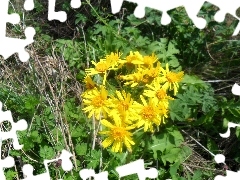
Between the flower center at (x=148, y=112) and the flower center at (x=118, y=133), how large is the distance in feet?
0.31

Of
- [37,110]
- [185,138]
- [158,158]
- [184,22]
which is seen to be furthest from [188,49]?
[37,110]

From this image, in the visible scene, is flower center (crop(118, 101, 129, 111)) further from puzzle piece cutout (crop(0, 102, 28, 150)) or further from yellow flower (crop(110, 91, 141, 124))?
puzzle piece cutout (crop(0, 102, 28, 150))

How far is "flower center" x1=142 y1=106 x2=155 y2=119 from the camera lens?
189 cm

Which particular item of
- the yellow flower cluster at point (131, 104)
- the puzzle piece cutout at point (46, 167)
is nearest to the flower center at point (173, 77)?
the yellow flower cluster at point (131, 104)

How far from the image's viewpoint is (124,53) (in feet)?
7.98

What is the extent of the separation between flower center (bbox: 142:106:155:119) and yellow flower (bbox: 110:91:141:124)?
3 centimetres

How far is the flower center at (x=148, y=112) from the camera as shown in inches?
74.4

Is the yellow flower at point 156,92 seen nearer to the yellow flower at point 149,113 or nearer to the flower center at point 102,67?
the yellow flower at point 149,113

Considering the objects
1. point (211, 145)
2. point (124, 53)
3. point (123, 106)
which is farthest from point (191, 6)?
point (211, 145)

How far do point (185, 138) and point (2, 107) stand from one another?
848 mm

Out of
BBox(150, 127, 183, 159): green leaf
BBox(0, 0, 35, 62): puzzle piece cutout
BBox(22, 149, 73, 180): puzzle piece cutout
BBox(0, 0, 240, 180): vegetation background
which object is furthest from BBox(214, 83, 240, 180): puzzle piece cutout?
BBox(0, 0, 35, 62): puzzle piece cutout

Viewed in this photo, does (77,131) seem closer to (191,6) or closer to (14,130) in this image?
(14,130)

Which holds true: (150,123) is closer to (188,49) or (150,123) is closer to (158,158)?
(158,158)

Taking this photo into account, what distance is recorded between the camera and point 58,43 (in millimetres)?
2686
